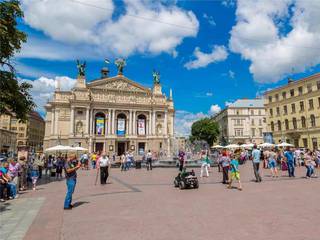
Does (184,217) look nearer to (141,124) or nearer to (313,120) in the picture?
(313,120)

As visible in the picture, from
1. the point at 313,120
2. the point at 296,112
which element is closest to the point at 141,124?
the point at 296,112

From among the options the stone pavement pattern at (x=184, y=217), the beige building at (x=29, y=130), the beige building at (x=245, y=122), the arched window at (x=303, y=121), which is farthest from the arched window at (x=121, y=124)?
the stone pavement pattern at (x=184, y=217)

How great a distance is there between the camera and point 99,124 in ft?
235

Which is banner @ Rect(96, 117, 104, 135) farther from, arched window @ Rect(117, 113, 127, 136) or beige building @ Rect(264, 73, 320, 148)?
beige building @ Rect(264, 73, 320, 148)

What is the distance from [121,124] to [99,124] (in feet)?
21.0

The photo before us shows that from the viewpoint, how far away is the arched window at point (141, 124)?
75.7 m

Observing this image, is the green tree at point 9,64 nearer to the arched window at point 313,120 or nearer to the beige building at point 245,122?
the arched window at point 313,120

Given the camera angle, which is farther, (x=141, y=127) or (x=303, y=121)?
(x=141, y=127)

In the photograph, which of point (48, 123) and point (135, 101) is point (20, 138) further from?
point (135, 101)

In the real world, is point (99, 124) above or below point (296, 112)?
above

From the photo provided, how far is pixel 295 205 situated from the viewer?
29.1ft

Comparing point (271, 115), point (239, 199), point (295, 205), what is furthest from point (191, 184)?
point (271, 115)

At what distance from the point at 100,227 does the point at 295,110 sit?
5105cm

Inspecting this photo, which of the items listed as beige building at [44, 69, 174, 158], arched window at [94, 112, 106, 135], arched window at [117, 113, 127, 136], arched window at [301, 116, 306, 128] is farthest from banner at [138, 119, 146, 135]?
arched window at [301, 116, 306, 128]
